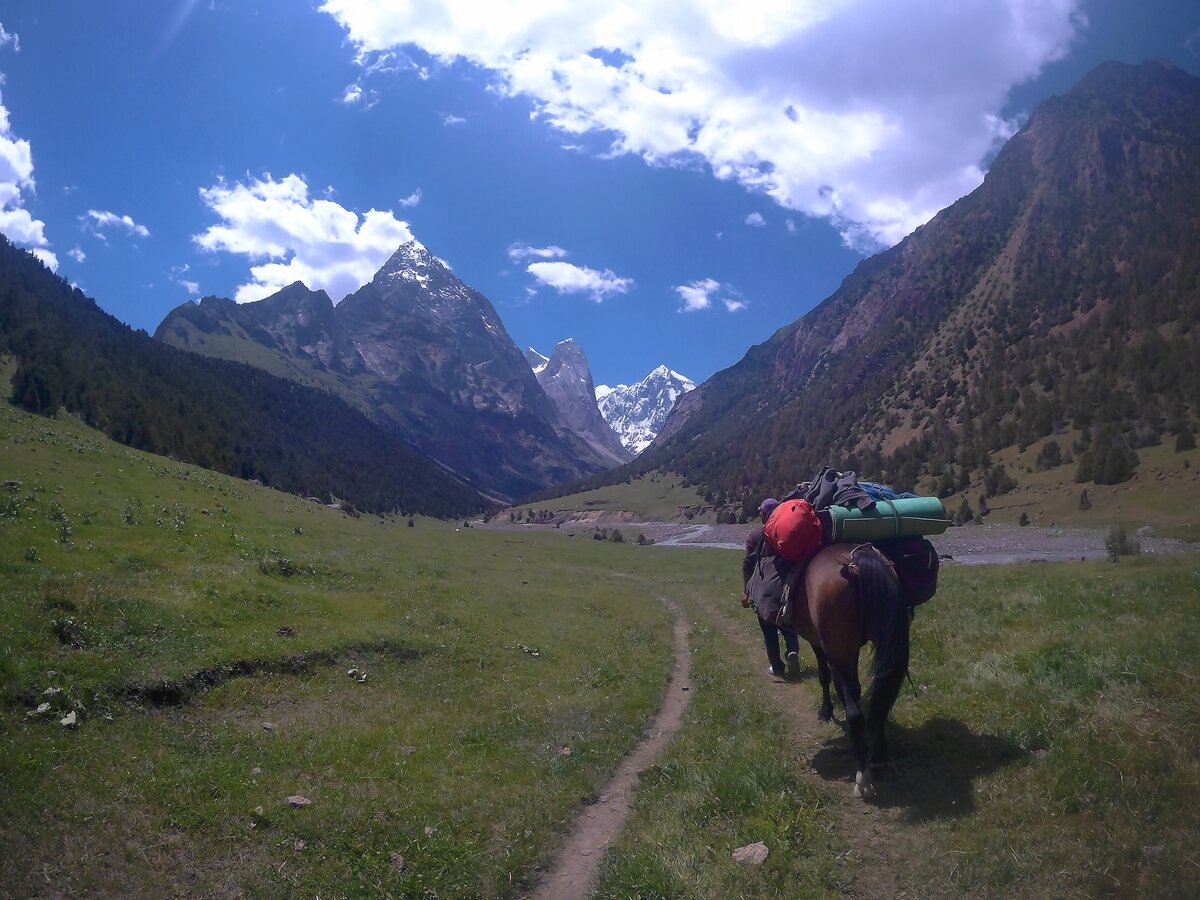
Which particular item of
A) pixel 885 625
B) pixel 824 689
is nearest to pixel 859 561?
pixel 885 625

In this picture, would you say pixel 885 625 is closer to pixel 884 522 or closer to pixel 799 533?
pixel 884 522

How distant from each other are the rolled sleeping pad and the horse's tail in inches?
32.6

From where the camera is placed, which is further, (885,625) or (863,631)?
(863,631)

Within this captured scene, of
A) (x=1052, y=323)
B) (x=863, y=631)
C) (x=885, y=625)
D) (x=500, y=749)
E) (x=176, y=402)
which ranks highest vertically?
(x=1052, y=323)

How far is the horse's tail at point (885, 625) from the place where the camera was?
7742 millimetres

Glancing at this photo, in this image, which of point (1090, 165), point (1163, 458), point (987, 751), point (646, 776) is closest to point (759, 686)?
point (646, 776)

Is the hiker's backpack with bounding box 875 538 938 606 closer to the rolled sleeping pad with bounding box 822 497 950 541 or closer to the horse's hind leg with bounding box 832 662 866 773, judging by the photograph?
the rolled sleeping pad with bounding box 822 497 950 541

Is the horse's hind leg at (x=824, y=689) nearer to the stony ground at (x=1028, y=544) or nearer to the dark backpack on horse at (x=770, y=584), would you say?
the dark backpack on horse at (x=770, y=584)

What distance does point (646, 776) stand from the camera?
9.30 meters

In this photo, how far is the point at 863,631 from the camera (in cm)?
816

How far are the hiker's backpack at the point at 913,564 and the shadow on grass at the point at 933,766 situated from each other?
1678 millimetres

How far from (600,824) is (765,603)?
389cm

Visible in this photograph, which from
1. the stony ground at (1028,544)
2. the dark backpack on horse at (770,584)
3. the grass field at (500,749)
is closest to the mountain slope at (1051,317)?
the stony ground at (1028,544)

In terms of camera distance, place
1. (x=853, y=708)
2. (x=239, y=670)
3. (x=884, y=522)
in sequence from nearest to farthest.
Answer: (x=853, y=708)
(x=884, y=522)
(x=239, y=670)
